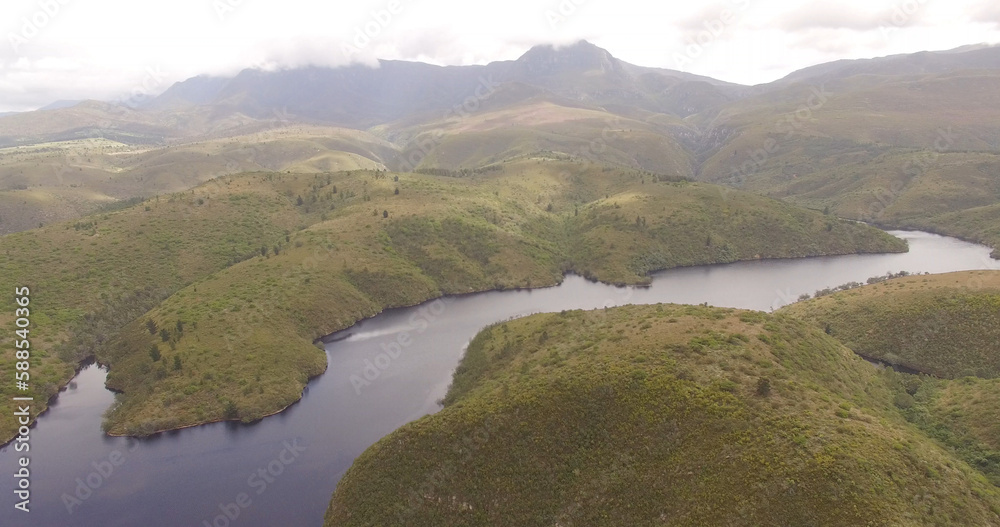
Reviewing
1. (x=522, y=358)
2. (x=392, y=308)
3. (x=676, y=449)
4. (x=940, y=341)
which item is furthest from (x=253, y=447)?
(x=940, y=341)

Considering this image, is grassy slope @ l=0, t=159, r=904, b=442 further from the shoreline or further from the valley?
the shoreline

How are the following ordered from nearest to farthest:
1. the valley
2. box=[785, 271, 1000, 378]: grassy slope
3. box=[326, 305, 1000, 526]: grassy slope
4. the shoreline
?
box=[326, 305, 1000, 526]: grassy slope → the valley → the shoreline → box=[785, 271, 1000, 378]: grassy slope

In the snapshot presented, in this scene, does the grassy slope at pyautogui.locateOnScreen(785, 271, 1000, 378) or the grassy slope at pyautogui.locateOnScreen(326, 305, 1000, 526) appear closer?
the grassy slope at pyautogui.locateOnScreen(326, 305, 1000, 526)

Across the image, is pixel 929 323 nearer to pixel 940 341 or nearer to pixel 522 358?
pixel 940 341

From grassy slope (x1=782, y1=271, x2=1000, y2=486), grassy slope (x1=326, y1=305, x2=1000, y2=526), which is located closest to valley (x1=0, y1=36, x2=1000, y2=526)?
grassy slope (x1=326, y1=305, x2=1000, y2=526)

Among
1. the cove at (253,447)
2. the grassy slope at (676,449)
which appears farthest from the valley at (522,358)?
the cove at (253,447)

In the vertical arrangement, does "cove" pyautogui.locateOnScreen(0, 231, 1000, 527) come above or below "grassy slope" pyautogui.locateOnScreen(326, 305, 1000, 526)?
below

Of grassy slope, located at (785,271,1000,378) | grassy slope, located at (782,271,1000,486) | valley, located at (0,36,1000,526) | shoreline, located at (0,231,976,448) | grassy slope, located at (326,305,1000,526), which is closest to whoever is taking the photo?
grassy slope, located at (326,305,1000,526)
